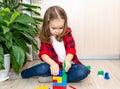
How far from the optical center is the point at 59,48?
1436 mm

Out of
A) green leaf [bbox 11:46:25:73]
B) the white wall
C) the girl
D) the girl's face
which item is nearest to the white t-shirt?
the girl

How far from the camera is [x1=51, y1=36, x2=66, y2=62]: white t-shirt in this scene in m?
1.43

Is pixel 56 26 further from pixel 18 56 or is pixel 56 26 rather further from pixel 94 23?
pixel 94 23

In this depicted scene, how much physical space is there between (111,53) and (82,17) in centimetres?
43

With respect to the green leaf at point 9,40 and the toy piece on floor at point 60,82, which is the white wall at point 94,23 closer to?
the green leaf at point 9,40

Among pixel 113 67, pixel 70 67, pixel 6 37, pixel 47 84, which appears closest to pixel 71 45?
pixel 70 67

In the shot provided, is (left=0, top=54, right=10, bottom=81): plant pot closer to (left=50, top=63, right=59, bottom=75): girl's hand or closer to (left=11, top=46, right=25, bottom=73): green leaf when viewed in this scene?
(left=11, top=46, right=25, bottom=73): green leaf

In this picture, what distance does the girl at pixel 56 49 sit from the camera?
133cm

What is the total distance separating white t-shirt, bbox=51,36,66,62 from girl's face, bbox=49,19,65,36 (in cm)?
10

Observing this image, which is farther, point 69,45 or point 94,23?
point 94,23

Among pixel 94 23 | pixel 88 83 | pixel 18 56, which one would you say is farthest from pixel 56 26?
pixel 94 23

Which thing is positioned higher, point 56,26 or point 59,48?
point 56,26

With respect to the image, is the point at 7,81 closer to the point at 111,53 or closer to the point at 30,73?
the point at 30,73

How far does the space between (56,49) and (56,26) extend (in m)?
0.18
